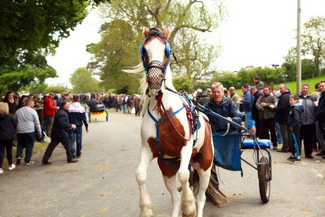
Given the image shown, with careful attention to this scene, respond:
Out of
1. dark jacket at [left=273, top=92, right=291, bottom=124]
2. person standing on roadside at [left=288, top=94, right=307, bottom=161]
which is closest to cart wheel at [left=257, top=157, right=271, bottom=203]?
person standing on roadside at [left=288, top=94, right=307, bottom=161]

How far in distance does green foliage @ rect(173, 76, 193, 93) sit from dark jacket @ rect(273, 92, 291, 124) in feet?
64.2

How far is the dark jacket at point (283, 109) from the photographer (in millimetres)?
10492

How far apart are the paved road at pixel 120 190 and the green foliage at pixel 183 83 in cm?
2043

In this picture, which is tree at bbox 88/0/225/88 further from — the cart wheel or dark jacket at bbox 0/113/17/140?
the cart wheel

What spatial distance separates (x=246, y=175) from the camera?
7.52 m

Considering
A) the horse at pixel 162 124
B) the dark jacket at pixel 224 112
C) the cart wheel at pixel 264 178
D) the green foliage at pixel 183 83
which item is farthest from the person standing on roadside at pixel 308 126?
the green foliage at pixel 183 83

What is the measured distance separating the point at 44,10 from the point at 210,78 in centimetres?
2441

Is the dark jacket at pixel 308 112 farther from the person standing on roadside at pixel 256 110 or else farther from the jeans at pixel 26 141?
the jeans at pixel 26 141

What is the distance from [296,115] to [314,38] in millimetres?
33888

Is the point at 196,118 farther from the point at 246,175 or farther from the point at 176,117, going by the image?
the point at 246,175

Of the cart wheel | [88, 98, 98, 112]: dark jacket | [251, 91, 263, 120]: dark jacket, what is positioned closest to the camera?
the cart wheel

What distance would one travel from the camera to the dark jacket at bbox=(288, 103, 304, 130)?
9.12m

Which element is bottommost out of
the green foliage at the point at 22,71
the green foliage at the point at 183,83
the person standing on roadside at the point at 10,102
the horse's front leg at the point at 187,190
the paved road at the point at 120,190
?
the paved road at the point at 120,190

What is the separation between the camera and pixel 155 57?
3.57 m
